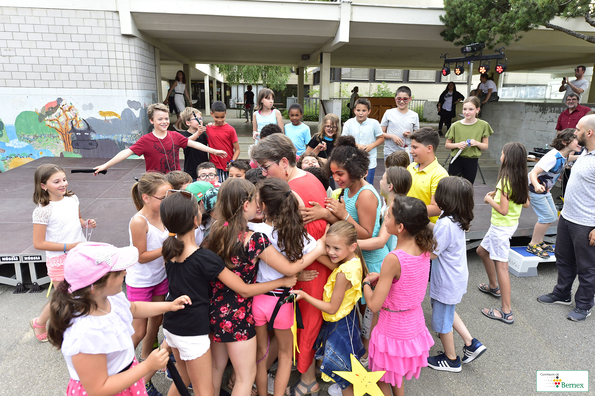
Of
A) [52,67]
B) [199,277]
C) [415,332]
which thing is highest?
[52,67]

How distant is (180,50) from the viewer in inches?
528

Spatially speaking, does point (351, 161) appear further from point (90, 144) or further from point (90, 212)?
point (90, 144)

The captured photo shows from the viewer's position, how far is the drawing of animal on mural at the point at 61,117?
8.72 meters

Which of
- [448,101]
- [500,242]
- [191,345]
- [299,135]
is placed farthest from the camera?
[448,101]

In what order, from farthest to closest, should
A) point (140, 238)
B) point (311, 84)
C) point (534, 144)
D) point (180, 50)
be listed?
1. point (311, 84)
2. point (180, 50)
3. point (534, 144)
4. point (140, 238)

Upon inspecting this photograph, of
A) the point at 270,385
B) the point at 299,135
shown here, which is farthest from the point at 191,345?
the point at 299,135

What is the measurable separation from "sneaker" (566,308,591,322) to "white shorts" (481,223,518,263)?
31.6 inches

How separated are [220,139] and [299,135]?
110cm

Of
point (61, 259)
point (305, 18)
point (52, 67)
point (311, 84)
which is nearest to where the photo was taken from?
point (61, 259)

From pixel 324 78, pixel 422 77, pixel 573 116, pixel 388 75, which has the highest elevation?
pixel 388 75

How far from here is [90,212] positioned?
509cm

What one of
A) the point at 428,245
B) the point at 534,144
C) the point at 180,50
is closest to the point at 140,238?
the point at 428,245

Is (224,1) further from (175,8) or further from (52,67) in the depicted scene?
(52,67)

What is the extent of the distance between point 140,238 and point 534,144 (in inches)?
430
